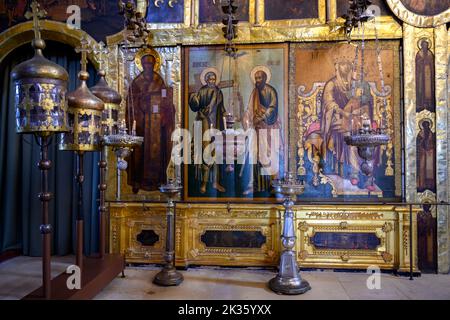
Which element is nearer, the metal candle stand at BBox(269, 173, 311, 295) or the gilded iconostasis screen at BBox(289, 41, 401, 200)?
the metal candle stand at BBox(269, 173, 311, 295)

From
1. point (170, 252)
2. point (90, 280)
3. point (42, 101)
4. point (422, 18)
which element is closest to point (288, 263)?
point (170, 252)

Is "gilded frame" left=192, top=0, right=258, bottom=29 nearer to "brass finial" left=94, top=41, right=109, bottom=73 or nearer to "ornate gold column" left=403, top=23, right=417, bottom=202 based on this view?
"brass finial" left=94, top=41, right=109, bottom=73

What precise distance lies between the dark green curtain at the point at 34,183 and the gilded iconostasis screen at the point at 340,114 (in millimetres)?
3125

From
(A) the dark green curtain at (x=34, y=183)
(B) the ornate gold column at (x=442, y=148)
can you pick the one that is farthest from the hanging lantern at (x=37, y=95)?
(B) the ornate gold column at (x=442, y=148)

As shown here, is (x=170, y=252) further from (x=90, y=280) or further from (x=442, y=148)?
(x=442, y=148)

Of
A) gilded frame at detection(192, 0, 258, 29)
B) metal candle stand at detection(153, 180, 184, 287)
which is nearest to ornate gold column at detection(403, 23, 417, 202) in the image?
gilded frame at detection(192, 0, 258, 29)

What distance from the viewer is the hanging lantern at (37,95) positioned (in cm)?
289

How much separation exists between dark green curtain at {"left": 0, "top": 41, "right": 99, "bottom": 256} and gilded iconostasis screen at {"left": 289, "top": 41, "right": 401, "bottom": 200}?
10.3ft

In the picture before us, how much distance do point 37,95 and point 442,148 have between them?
4695 millimetres

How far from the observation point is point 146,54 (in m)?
5.24

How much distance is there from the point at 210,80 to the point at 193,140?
869 millimetres

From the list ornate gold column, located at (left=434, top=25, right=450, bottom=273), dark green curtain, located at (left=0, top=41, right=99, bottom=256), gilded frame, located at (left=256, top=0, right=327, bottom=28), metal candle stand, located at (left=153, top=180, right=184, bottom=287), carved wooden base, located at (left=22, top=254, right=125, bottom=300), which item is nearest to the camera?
carved wooden base, located at (left=22, top=254, right=125, bottom=300)

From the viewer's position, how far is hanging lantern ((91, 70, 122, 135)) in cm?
427

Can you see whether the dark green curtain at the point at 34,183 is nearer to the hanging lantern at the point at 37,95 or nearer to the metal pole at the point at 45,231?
the metal pole at the point at 45,231
